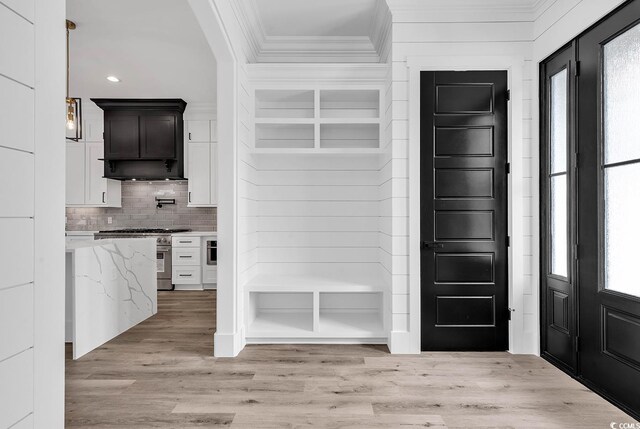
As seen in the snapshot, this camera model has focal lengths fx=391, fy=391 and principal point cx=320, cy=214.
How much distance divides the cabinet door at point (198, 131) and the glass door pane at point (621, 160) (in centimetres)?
516

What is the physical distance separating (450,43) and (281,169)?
1892 millimetres

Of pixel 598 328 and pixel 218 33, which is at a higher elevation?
pixel 218 33

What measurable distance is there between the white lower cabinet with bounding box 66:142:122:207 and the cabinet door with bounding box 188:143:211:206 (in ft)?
4.47

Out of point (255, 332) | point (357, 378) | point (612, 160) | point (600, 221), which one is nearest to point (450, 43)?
point (612, 160)

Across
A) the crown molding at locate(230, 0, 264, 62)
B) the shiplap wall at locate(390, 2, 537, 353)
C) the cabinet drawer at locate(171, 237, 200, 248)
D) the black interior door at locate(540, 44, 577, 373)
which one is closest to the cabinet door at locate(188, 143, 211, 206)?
the cabinet drawer at locate(171, 237, 200, 248)

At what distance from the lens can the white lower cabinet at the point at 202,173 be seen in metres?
6.16

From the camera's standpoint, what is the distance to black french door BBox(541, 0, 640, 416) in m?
2.22

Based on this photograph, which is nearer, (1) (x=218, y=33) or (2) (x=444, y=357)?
(1) (x=218, y=33)

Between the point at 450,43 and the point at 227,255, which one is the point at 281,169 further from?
the point at 450,43

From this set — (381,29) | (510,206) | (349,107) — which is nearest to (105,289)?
(349,107)

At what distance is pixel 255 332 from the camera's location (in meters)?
3.39

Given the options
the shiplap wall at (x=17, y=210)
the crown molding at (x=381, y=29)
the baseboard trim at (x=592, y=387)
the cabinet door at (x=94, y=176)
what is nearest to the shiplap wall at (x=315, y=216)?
the crown molding at (x=381, y=29)

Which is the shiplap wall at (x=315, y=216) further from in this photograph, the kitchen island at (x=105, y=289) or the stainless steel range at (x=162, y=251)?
the stainless steel range at (x=162, y=251)

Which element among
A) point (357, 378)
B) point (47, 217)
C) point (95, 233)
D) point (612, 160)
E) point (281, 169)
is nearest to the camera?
point (47, 217)
